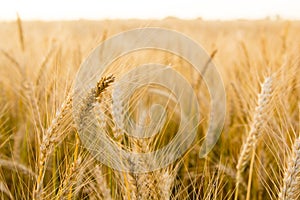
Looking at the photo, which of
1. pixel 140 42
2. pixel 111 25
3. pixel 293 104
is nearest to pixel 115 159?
pixel 140 42

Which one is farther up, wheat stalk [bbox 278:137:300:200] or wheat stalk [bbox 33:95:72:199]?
wheat stalk [bbox 33:95:72:199]

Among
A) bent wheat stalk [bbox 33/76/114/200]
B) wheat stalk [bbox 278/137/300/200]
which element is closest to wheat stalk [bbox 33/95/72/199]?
bent wheat stalk [bbox 33/76/114/200]

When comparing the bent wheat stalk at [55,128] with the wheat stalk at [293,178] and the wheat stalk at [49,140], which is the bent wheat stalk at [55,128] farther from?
the wheat stalk at [293,178]

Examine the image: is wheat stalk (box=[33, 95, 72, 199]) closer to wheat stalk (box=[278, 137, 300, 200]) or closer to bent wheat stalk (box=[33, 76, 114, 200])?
bent wheat stalk (box=[33, 76, 114, 200])

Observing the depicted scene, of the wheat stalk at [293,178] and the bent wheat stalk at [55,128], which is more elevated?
the bent wheat stalk at [55,128]

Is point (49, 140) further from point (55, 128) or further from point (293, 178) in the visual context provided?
point (293, 178)

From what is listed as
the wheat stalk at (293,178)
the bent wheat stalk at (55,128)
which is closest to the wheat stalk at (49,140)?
the bent wheat stalk at (55,128)

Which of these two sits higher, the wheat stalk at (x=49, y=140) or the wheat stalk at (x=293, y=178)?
the wheat stalk at (x=49, y=140)

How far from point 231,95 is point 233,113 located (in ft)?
0.60

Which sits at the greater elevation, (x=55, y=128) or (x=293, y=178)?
(x=55, y=128)

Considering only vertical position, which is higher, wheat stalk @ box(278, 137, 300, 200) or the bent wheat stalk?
the bent wheat stalk

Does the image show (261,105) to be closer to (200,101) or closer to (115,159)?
(115,159)

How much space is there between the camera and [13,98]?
7.59 feet

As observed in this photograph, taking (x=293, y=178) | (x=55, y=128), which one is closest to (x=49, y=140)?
(x=55, y=128)
